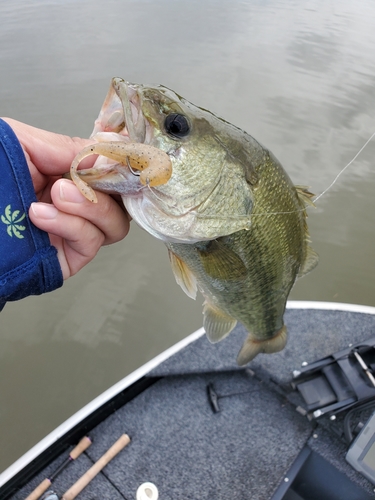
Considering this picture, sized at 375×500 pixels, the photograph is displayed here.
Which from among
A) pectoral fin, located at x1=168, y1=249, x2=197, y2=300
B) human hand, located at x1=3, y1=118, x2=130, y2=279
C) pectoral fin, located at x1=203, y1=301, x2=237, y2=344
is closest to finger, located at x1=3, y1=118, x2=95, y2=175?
human hand, located at x1=3, y1=118, x2=130, y2=279

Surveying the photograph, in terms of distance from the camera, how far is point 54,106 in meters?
5.54

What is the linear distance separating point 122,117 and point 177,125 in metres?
0.17

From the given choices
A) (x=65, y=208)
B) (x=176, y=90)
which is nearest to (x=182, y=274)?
(x=65, y=208)

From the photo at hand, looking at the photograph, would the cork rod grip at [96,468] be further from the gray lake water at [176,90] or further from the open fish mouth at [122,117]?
the open fish mouth at [122,117]

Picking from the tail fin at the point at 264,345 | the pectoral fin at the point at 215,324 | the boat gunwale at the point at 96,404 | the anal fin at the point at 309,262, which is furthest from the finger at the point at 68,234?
the boat gunwale at the point at 96,404

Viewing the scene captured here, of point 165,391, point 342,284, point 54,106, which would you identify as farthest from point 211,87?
point 165,391

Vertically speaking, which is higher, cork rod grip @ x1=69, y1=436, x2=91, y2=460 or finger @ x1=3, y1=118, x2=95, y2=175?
finger @ x1=3, y1=118, x2=95, y2=175

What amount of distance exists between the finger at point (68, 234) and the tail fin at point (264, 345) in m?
0.98

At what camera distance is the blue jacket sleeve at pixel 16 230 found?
3.52ft

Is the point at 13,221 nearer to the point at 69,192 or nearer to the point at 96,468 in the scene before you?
the point at 69,192

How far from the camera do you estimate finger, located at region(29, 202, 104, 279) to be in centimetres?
111

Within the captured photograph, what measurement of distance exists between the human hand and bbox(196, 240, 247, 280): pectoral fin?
309 mm

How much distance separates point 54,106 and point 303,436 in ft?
17.8

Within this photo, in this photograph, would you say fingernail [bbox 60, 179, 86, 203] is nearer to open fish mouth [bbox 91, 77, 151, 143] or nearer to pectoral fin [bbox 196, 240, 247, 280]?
open fish mouth [bbox 91, 77, 151, 143]
